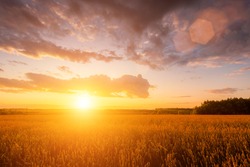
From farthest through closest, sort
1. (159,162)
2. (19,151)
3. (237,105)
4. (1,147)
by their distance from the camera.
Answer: (237,105) < (1,147) < (19,151) < (159,162)

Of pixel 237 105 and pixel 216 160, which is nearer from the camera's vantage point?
pixel 216 160

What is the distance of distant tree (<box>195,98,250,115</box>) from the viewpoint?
1812 inches

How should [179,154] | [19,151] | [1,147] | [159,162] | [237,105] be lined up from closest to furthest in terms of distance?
[159,162], [179,154], [19,151], [1,147], [237,105]

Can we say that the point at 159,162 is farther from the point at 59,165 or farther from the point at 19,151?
the point at 19,151

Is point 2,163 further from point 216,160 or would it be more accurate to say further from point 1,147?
point 216,160

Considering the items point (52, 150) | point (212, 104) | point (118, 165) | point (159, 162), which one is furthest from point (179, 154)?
point (212, 104)

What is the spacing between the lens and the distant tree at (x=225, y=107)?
4603cm

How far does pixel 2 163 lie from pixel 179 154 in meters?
4.35

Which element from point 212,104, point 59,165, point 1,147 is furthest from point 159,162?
point 212,104

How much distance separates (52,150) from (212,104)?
46717 millimetres

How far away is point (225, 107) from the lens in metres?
46.4

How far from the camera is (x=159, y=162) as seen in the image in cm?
511

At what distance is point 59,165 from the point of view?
15.3 ft

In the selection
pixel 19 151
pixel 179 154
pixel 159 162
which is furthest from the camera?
pixel 19 151
